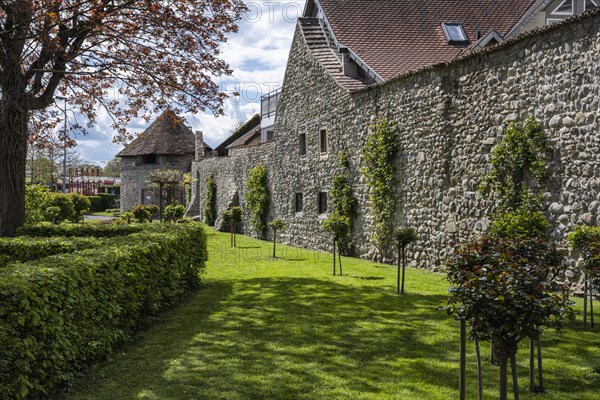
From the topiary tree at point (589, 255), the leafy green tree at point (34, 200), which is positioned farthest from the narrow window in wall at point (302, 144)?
the topiary tree at point (589, 255)

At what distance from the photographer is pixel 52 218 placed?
25688mm

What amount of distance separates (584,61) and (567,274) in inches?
134

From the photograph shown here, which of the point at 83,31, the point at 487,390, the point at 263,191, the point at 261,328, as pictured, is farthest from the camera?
the point at 263,191

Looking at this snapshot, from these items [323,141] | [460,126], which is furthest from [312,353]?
[323,141]

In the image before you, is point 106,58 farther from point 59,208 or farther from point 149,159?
point 149,159

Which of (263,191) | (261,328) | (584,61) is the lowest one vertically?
(261,328)

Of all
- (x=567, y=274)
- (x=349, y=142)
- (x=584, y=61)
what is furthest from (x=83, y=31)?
(x=567, y=274)

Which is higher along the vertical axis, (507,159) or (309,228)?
(507,159)

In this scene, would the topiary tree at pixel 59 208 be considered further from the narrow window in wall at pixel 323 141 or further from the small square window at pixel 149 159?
the small square window at pixel 149 159

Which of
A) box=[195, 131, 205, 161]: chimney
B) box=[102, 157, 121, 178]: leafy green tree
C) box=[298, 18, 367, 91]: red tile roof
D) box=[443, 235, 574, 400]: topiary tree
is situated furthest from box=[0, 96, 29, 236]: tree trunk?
box=[102, 157, 121, 178]: leafy green tree

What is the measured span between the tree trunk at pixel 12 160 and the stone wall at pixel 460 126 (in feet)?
→ 28.5

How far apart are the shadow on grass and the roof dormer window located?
50.9 ft

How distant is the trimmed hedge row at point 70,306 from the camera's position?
4.92 meters

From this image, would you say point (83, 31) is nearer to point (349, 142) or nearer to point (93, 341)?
point (349, 142)
